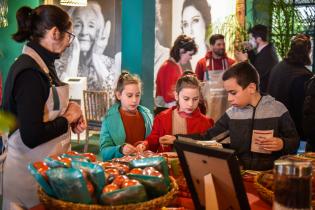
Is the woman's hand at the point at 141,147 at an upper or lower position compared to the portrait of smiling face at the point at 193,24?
lower

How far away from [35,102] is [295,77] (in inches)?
113

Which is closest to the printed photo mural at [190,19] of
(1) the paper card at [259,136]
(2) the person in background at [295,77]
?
(2) the person in background at [295,77]

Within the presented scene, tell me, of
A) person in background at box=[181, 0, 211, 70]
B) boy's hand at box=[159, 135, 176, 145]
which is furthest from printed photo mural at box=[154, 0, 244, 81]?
boy's hand at box=[159, 135, 176, 145]

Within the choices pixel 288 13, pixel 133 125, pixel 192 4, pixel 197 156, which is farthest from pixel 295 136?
pixel 192 4

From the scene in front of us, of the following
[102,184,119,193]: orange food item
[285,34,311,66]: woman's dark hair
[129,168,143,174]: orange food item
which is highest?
[285,34,311,66]: woman's dark hair

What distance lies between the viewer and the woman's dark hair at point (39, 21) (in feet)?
7.69

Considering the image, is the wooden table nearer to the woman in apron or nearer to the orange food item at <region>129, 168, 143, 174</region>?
the orange food item at <region>129, 168, 143, 174</region>

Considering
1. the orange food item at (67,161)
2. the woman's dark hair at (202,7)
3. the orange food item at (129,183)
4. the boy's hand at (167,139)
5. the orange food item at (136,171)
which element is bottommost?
the boy's hand at (167,139)

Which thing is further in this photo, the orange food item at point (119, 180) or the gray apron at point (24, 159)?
the gray apron at point (24, 159)

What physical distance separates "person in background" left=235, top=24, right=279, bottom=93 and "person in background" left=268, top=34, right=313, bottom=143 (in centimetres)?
54

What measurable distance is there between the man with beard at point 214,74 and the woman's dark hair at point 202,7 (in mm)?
521

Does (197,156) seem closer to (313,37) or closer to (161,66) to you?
(161,66)

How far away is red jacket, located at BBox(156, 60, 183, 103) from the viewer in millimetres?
5023

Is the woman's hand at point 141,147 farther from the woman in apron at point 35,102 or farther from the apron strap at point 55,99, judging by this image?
the apron strap at point 55,99
